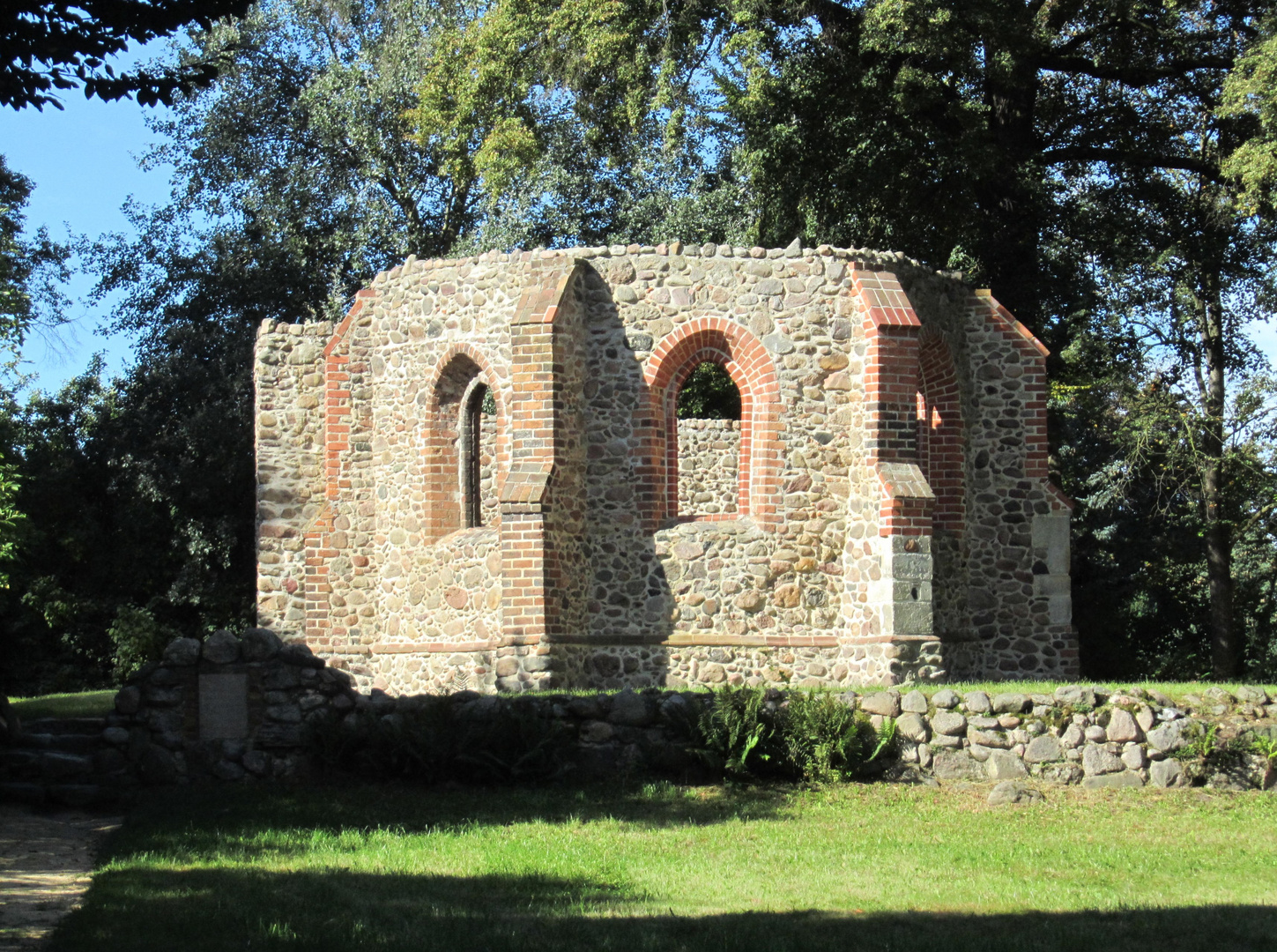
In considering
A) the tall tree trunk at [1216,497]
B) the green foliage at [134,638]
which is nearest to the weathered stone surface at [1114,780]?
the tall tree trunk at [1216,497]

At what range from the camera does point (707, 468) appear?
79.7 ft

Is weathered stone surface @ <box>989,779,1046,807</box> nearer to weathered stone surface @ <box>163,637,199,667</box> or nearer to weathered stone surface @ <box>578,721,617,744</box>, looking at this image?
weathered stone surface @ <box>578,721,617,744</box>

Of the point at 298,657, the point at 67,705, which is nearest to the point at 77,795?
the point at 298,657

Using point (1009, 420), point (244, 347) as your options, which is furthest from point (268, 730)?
point (244, 347)

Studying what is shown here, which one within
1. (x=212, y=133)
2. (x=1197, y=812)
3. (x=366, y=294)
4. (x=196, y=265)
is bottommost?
(x=1197, y=812)

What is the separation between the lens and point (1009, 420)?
19797 millimetres

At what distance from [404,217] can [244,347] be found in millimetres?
5813

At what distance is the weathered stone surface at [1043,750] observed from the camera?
1365 centimetres

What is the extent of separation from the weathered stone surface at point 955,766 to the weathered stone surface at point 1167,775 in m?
1.56

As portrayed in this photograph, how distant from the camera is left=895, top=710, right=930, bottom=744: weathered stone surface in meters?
13.7

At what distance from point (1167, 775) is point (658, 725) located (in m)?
4.71

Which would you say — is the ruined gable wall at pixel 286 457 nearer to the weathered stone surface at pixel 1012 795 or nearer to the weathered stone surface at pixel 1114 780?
the weathered stone surface at pixel 1012 795

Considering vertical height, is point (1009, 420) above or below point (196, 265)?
below

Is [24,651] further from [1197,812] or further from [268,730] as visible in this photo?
[1197,812]
